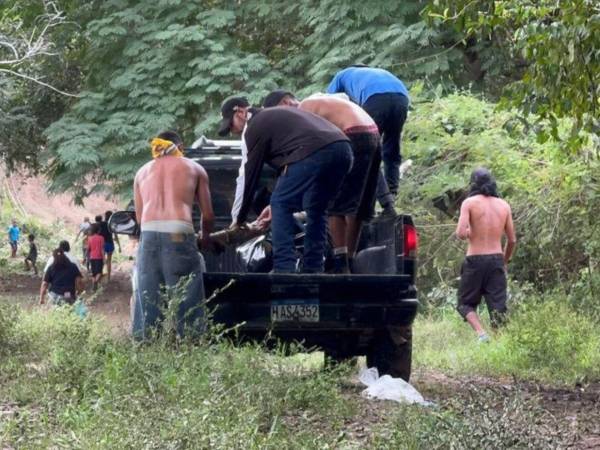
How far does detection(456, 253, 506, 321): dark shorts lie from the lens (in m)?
12.4

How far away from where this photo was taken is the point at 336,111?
9070 millimetres

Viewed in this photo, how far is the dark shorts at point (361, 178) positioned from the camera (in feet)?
29.5

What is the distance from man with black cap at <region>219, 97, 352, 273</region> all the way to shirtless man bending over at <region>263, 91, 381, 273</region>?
1.36ft

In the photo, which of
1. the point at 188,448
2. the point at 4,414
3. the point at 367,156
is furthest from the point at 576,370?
the point at 188,448

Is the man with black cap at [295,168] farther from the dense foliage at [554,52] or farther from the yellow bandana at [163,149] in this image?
the dense foliage at [554,52]

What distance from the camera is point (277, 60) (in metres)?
25.7

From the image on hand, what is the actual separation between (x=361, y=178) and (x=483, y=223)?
3536 mm

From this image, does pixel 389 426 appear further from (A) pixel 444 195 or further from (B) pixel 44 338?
(A) pixel 444 195

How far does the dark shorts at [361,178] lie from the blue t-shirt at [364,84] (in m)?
0.88

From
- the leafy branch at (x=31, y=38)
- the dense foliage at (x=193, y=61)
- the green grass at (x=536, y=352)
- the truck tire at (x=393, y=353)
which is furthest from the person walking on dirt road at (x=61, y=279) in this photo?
the truck tire at (x=393, y=353)

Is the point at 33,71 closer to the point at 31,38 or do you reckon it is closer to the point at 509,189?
the point at 31,38

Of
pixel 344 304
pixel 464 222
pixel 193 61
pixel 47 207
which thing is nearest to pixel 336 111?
pixel 344 304

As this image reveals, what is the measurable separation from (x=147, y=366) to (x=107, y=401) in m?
0.75

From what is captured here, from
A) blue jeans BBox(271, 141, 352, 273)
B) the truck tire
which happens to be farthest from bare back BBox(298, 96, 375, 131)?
the truck tire
